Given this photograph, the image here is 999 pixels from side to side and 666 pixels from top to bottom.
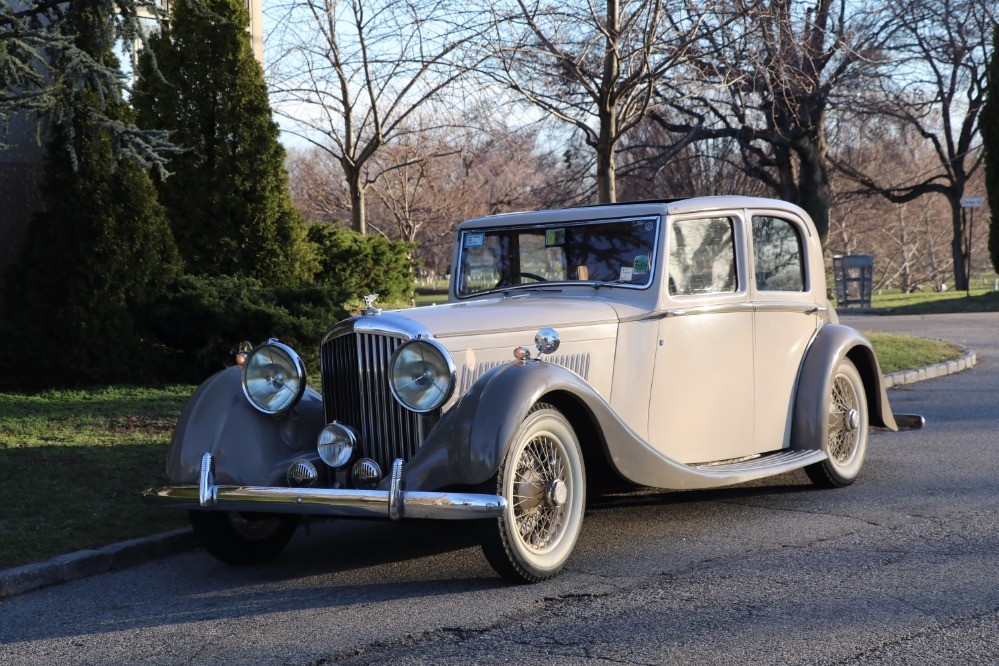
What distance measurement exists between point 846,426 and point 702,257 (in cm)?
170

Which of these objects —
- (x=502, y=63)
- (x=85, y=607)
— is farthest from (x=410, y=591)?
(x=502, y=63)

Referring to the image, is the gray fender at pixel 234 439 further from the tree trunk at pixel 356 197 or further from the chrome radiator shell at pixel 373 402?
the tree trunk at pixel 356 197

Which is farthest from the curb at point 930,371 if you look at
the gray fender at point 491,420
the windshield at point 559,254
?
the gray fender at point 491,420

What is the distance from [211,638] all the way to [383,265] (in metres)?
13.3

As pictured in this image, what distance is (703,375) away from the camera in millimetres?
6031

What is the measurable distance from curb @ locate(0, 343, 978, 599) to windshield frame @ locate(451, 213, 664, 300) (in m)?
2.19

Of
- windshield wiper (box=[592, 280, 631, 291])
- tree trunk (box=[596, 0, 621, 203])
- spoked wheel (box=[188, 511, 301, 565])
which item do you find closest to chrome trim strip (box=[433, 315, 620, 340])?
windshield wiper (box=[592, 280, 631, 291])

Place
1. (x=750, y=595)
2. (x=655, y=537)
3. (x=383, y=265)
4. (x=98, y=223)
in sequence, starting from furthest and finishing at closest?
(x=383, y=265)
(x=98, y=223)
(x=655, y=537)
(x=750, y=595)

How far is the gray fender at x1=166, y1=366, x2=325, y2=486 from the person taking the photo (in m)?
5.08

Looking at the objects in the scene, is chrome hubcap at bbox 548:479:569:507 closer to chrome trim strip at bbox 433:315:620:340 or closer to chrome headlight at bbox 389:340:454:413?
chrome headlight at bbox 389:340:454:413

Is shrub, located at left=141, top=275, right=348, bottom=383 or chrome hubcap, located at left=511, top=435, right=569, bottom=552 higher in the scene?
shrub, located at left=141, top=275, right=348, bottom=383

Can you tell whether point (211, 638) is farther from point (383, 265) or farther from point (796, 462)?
point (383, 265)

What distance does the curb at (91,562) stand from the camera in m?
4.94

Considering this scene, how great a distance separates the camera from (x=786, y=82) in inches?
532
